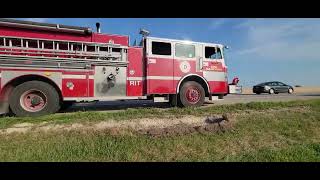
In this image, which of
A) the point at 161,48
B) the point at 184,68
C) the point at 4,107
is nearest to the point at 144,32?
the point at 161,48

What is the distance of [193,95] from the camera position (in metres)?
11.9

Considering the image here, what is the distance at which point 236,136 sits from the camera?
8.63m

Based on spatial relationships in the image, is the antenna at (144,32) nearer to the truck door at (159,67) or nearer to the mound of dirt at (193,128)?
the truck door at (159,67)

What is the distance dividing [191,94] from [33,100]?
5.67 m

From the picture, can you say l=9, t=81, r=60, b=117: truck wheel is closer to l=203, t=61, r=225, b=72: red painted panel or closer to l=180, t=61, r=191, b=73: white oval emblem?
l=180, t=61, r=191, b=73: white oval emblem

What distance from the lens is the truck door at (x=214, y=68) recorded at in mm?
12336

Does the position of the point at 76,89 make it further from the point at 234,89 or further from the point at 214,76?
the point at 234,89

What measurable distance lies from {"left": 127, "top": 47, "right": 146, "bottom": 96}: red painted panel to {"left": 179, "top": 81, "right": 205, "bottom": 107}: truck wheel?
1.59m

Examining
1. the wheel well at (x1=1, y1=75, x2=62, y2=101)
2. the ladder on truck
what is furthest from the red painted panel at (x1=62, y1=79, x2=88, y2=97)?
the ladder on truck

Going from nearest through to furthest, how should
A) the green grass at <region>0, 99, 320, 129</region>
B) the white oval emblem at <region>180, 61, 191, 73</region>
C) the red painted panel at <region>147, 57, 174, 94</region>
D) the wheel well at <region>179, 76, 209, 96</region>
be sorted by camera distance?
1. the green grass at <region>0, 99, 320, 129</region>
2. the red painted panel at <region>147, 57, 174, 94</region>
3. the white oval emblem at <region>180, 61, 191, 73</region>
4. the wheel well at <region>179, 76, 209, 96</region>

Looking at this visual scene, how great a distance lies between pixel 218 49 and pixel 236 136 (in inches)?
209

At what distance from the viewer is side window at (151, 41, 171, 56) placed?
11.5 m

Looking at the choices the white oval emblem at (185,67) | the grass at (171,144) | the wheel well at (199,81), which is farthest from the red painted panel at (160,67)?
the grass at (171,144)
